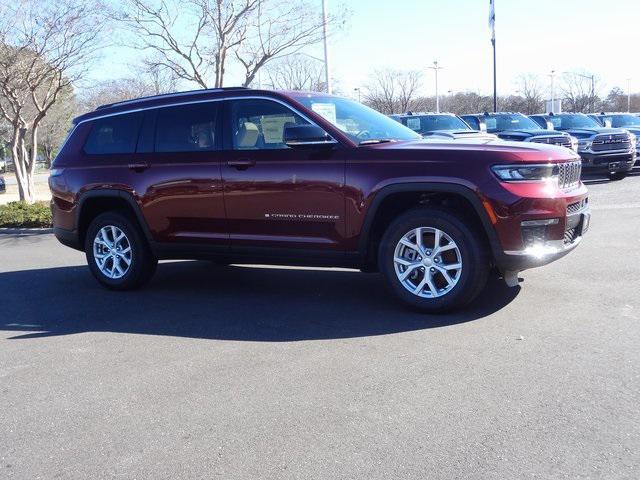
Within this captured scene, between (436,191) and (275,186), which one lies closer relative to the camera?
(436,191)

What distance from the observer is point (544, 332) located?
4.95 metres

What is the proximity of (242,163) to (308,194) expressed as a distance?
768 millimetres

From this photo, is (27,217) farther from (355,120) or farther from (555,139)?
(555,139)

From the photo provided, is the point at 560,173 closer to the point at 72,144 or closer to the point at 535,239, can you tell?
the point at 535,239

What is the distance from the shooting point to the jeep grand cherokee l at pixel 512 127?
15.6 meters

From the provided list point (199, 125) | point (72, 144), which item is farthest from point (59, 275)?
point (199, 125)

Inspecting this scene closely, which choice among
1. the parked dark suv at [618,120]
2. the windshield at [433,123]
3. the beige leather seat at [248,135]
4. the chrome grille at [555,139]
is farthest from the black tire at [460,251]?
the parked dark suv at [618,120]

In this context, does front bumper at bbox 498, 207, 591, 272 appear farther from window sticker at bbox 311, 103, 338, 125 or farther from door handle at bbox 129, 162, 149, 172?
door handle at bbox 129, 162, 149, 172

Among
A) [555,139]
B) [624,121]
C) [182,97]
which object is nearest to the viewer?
[182,97]

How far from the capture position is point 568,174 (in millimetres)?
5578

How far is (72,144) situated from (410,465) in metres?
5.81

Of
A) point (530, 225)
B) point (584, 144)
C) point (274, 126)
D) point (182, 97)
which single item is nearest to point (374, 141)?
point (274, 126)

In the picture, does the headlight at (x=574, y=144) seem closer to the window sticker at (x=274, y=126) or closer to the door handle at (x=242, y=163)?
the window sticker at (x=274, y=126)

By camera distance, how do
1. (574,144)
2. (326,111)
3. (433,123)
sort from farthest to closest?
(574,144), (433,123), (326,111)
